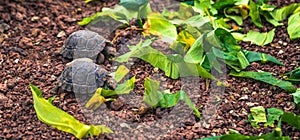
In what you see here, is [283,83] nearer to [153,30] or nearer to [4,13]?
[153,30]

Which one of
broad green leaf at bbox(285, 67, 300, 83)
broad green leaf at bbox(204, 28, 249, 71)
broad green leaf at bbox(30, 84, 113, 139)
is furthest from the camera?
broad green leaf at bbox(204, 28, 249, 71)

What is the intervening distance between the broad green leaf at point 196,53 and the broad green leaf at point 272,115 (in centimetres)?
47

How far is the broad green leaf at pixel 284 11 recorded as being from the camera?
3.33 metres

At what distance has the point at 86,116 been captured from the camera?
2561 mm

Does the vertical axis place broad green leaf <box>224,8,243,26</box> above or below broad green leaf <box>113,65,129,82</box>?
above

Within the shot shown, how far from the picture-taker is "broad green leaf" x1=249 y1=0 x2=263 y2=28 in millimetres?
3271

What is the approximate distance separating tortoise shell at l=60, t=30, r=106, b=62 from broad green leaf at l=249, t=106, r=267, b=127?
902 millimetres

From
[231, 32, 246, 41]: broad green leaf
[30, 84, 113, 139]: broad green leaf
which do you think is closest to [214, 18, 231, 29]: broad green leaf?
[231, 32, 246, 41]: broad green leaf

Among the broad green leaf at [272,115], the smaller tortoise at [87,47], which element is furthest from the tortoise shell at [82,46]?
the broad green leaf at [272,115]

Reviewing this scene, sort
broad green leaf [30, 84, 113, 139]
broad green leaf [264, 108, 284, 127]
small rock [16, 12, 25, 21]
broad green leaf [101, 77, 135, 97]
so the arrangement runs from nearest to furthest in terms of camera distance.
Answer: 1. broad green leaf [30, 84, 113, 139]
2. broad green leaf [264, 108, 284, 127]
3. broad green leaf [101, 77, 135, 97]
4. small rock [16, 12, 25, 21]

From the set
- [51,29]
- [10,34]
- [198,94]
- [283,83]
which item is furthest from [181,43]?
[10,34]

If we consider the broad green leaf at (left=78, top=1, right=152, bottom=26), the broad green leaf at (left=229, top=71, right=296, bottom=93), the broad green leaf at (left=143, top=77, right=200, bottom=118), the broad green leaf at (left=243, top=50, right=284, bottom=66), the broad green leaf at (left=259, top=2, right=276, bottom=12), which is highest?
the broad green leaf at (left=259, top=2, right=276, bottom=12)

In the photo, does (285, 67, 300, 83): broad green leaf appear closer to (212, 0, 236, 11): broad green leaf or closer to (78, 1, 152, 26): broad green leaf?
(212, 0, 236, 11): broad green leaf

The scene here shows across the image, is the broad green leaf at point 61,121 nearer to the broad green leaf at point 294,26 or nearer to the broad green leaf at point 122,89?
the broad green leaf at point 122,89
